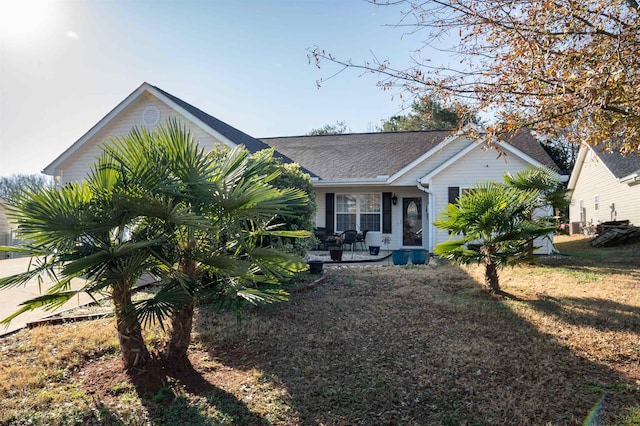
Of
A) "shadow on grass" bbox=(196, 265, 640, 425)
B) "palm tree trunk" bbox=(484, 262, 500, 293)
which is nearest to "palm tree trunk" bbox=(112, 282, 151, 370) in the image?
"shadow on grass" bbox=(196, 265, 640, 425)

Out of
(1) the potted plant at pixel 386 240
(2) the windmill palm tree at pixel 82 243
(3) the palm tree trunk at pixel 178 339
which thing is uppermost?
(2) the windmill palm tree at pixel 82 243

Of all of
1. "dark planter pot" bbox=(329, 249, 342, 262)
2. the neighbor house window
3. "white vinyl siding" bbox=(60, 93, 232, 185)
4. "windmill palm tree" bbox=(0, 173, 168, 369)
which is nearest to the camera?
"windmill palm tree" bbox=(0, 173, 168, 369)

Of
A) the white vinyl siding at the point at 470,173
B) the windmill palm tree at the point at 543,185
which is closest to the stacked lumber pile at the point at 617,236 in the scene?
the white vinyl siding at the point at 470,173

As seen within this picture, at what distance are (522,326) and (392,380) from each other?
263 cm

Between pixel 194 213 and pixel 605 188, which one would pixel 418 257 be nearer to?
pixel 194 213

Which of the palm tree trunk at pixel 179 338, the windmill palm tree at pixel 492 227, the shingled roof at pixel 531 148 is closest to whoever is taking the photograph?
the palm tree trunk at pixel 179 338

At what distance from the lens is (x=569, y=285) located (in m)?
7.92

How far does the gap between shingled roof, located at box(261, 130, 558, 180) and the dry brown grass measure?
8723 millimetres

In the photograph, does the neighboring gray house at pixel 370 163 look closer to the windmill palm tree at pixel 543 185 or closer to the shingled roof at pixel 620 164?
the windmill palm tree at pixel 543 185

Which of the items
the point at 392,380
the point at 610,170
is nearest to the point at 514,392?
the point at 392,380

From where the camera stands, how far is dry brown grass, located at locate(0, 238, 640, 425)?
10.5ft

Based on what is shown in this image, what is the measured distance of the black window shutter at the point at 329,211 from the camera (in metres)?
15.3

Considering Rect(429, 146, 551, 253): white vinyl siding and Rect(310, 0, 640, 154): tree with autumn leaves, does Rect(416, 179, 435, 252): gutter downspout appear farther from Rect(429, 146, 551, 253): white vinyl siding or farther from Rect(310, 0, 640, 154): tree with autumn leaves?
Rect(310, 0, 640, 154): tree with autumn leaves

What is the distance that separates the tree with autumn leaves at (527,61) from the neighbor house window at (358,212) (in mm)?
9515
